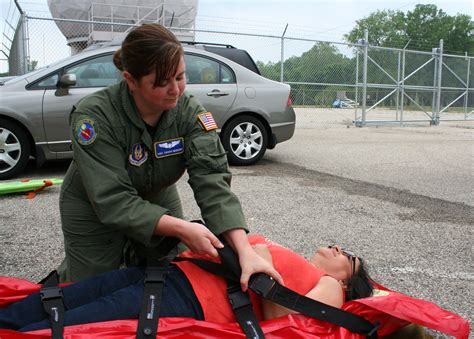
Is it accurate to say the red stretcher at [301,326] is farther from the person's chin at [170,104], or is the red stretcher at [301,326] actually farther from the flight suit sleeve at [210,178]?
the person's chin at [170,104]

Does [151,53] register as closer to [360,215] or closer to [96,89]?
[360,215]

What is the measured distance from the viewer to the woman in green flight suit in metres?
1.81

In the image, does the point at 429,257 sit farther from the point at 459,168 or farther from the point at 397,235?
the point at 459,168

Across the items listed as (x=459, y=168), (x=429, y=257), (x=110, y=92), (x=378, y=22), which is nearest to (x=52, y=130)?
(x=110, y=92)

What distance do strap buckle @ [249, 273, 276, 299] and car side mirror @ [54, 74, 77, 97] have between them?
14.0 feet

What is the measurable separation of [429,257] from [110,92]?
2.42 m

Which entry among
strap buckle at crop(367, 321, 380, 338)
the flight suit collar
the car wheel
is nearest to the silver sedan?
the car wheel

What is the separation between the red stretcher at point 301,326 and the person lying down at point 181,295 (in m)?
0.06

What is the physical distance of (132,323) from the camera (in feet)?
5.59

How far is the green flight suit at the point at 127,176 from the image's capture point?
1.86 m

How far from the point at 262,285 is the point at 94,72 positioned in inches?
189

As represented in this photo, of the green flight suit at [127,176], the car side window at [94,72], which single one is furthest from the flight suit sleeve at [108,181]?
the car side window at [94,72]

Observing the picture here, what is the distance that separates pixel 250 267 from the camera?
5.91 feet

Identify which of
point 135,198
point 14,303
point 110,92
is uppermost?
point 110,92
